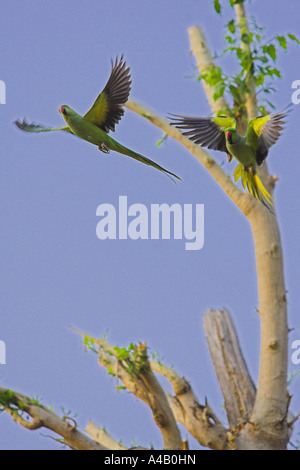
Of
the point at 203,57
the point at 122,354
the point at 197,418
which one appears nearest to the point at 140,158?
the point at 122,354

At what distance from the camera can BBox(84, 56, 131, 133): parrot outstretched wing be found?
23.2 inches

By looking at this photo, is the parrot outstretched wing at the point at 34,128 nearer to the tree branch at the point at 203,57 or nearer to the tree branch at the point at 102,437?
the tree branch at the point at 203,57

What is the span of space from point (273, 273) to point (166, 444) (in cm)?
114

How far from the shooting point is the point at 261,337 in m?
3.31

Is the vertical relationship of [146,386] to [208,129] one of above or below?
below

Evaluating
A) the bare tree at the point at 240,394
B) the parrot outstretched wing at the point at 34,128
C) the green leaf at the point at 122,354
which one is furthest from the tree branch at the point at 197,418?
the parrot outstretched wing at the point at 34,128

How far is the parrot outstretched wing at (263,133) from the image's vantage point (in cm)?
70

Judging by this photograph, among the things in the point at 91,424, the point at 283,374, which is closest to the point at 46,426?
the point at 91,424

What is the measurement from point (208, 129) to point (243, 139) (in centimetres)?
5

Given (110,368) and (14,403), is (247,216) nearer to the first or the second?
(110,368)

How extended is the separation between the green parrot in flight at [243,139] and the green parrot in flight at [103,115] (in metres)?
0.08

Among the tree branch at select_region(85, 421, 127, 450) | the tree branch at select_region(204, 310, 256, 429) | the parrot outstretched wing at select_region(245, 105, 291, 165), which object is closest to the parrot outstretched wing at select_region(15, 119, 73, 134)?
the parrot outstretched wing at select_region(245, 105, 291, 165)

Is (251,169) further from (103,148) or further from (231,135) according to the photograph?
(103,148)

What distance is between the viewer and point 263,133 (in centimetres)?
74
